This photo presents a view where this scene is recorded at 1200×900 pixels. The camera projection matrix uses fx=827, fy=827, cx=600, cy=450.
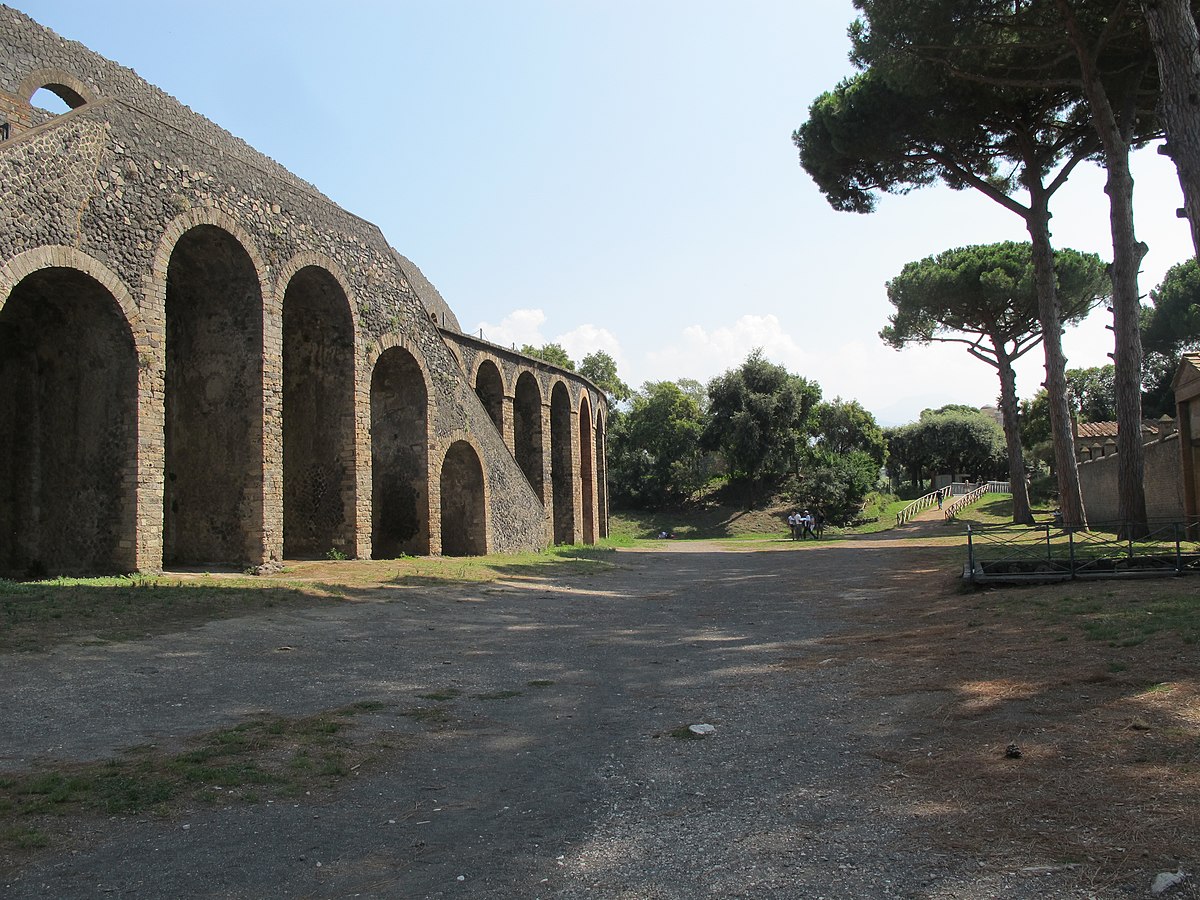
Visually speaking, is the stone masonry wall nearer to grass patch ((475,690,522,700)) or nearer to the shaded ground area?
the shaded ground area

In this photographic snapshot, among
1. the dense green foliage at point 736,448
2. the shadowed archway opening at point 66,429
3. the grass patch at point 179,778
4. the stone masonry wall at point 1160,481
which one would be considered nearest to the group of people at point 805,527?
the dense green foliage at point 736,448

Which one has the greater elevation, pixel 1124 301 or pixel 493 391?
pixel 493 391

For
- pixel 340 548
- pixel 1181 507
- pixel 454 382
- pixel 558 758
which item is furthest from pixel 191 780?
pixel 1181 507

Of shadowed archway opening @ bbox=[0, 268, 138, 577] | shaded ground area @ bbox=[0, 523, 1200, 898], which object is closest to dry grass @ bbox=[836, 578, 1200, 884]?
shaded ground area @ bbox=[0, 523, 1200, 898]

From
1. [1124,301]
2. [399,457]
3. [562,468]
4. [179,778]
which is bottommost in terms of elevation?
[179,778]

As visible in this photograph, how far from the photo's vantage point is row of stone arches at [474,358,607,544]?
79.4ft

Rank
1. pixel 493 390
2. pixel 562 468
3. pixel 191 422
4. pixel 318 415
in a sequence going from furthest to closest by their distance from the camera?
1. pixel 562 468
2. pixel 493 390
3. pixel 318 415
4. pixel 191 422

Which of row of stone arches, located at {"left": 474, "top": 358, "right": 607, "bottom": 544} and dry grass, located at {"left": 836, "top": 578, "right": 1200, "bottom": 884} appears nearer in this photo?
dry grass, located at {"left": 836, "top": 578, "right": 1200, "bottom": 884}

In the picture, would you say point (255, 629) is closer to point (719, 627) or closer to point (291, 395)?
point (719, 627)

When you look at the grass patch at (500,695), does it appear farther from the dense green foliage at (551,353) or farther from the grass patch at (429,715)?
the dense green foliage at (551,353)

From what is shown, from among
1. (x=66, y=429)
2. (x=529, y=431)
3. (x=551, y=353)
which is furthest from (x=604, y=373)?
(x=66, y=429)

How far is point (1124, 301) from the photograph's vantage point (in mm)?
14719

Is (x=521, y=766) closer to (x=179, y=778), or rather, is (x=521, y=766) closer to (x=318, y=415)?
(x=179, y=778)

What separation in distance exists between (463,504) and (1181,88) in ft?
48.6
